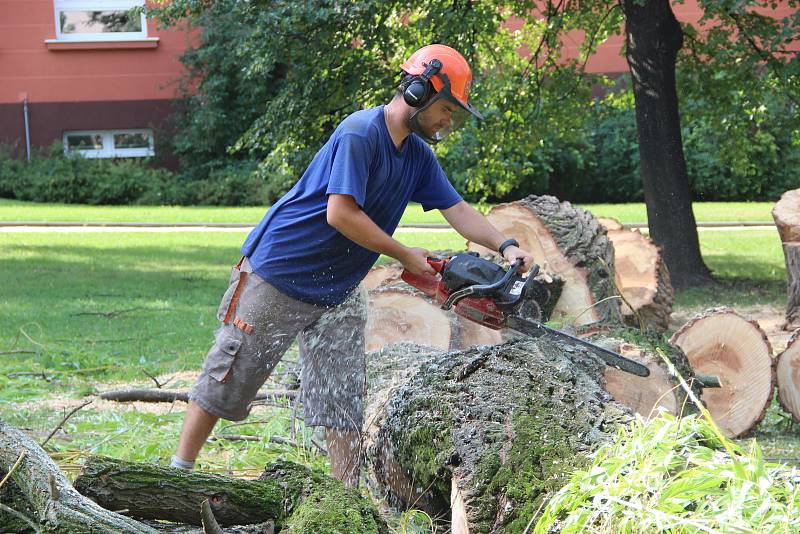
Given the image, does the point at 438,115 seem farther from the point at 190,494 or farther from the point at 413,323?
the point at 413,323

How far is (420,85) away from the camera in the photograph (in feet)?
12.5

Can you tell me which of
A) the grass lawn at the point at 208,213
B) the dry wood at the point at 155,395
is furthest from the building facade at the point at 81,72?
the dry wood at the point at 155,395

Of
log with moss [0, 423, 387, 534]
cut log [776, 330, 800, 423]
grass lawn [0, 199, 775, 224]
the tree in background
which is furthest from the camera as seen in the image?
grass lawn [0, 199, 775, 224]

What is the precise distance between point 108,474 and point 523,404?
136 centimetres

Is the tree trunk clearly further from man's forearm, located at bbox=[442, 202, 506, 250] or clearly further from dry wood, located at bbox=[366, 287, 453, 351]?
man's forearm, located at bbox=[442, 202, 506, 250]

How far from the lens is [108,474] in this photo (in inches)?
115

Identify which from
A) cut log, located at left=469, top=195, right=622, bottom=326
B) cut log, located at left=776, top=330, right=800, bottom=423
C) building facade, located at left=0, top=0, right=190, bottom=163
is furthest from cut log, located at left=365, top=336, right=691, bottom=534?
building facade, located at left=0, top=0, right=190, bottom=163

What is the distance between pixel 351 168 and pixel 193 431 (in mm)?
1283

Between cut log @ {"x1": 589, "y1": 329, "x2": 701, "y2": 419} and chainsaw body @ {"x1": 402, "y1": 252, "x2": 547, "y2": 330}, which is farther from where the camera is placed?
cut log @ {"x1": 589, "y1": 329, "x2": 701, "y2": 419}

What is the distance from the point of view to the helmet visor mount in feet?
12.7

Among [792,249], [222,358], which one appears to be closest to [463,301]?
[222,358]

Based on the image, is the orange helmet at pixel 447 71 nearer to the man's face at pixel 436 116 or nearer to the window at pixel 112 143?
the man's face at pixel 436 116

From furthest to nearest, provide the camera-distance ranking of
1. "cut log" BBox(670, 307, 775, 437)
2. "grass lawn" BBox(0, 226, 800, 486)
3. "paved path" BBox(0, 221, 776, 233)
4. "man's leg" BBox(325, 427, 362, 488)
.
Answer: "paved path" BBox(0, 221, 776, 233), "cut log" BBox(670, 307, 775, 437), "grass lawn" BBox(0, 226, 800, 486), "man's leg" BBox(325, 427, 362, 488)

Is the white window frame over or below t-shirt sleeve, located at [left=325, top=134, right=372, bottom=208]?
over
